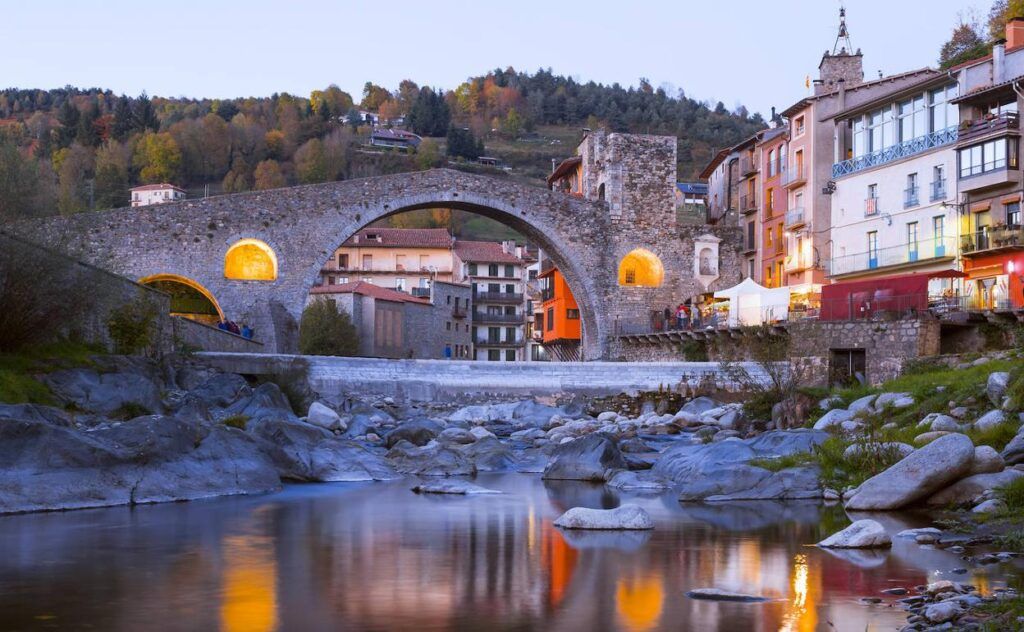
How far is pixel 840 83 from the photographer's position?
4019cm

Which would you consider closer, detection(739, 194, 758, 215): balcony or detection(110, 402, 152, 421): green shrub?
detection(110, 402, 152, 421): green shrub

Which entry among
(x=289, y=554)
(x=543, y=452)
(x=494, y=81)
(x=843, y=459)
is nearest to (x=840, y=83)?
(x=543, y=452)

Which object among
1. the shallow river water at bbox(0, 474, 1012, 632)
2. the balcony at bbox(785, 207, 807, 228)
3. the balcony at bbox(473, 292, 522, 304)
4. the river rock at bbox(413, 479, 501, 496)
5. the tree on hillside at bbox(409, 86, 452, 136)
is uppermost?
the tree on hillside at bbox(409, 86, 452, 136)

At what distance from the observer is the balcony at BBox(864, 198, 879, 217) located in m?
36.9

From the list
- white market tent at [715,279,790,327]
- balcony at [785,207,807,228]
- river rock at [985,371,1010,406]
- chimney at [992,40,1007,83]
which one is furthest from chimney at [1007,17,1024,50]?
river rock at [985,371,1010,406]

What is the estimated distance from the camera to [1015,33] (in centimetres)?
3384

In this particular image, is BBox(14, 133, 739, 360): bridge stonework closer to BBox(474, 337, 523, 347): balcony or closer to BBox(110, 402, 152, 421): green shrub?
BBox(110, 402, 152, 421): green shrub

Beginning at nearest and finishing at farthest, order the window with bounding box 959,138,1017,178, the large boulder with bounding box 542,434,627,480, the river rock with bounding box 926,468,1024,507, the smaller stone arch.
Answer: the river rock with bounding box 926,468,1024,507 → the large boulder with bounding box 542,434,627,480 → the window with bounding box 959,138,1017,178 → the smaller stone arch

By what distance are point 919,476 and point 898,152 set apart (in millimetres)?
28527

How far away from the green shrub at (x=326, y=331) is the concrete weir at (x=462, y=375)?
26.8 metres

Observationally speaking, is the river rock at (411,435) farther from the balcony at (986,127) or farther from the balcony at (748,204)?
the balcony at (748,204)

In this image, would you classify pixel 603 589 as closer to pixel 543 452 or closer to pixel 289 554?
pixel 289 554

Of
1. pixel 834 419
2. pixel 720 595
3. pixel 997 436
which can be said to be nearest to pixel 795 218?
pixel 834 419

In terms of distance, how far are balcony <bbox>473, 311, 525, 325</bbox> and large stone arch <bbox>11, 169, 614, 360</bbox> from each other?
31744 millimetres
